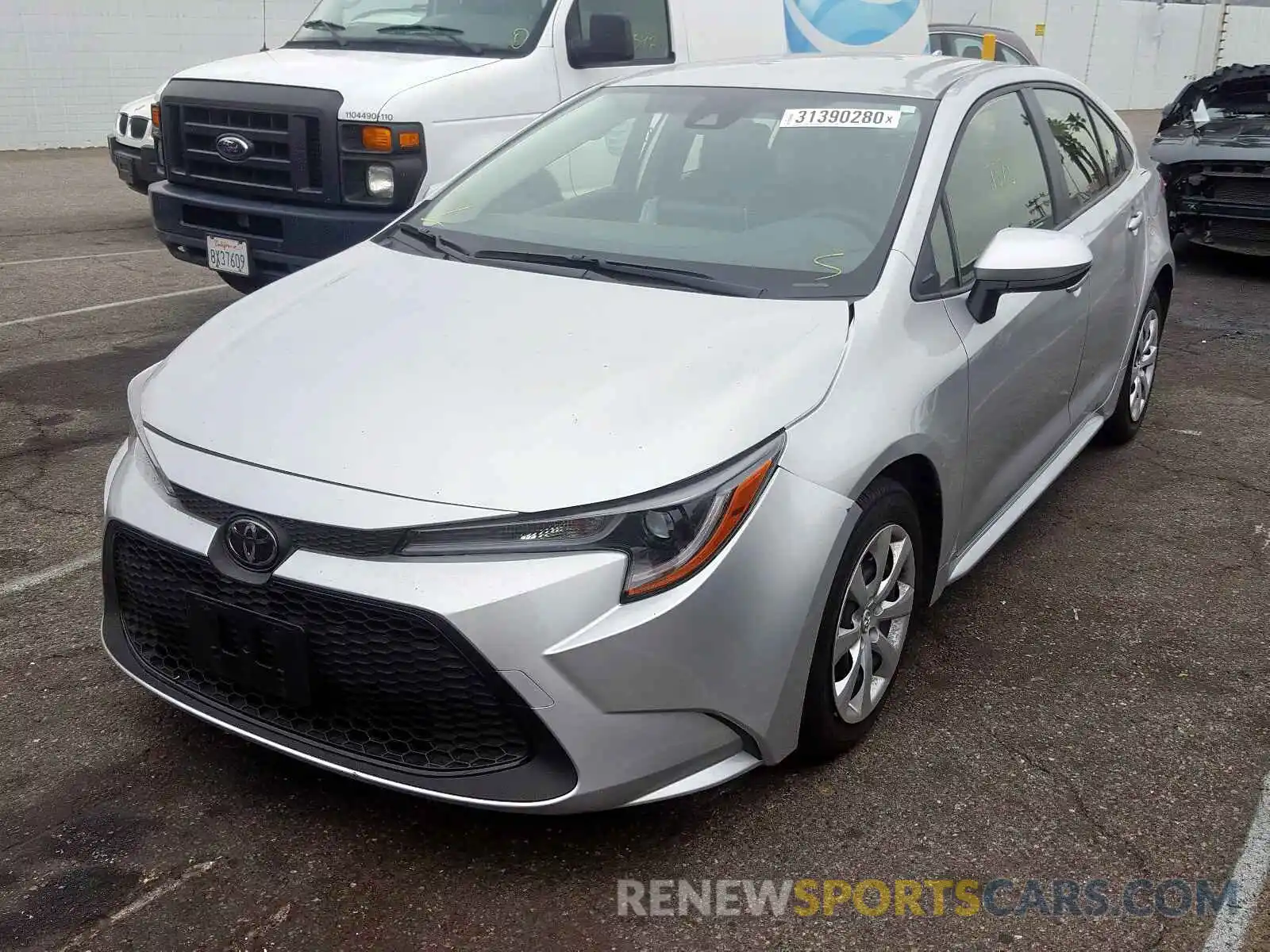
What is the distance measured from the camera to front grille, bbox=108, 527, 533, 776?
Answer: 2.48 m

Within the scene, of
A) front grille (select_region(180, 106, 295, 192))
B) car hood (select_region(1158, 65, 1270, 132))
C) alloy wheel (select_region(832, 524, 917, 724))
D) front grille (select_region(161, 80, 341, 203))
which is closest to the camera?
alloy wheel (select_region(832, 524, 917, 724))

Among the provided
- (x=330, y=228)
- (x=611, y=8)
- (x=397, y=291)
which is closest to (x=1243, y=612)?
(x=397, y=291)

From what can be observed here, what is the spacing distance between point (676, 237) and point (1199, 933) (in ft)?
6.99

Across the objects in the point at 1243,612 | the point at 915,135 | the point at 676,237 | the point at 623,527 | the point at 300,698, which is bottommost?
the point at 1243,612

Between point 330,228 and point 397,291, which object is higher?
point 397,291

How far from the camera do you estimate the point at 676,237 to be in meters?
3.55

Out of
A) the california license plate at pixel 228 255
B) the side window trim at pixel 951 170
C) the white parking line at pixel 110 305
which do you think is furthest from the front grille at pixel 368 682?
the white parking line at pixel 110 305

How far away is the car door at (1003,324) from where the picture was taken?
3.46 meters

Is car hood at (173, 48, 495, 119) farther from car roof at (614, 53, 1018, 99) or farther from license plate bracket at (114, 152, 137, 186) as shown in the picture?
license plate bracket at (114, 152, 137, 186)

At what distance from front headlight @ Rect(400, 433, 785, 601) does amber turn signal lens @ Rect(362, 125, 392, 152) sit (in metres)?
4.08

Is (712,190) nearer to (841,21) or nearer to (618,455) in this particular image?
(618,455)

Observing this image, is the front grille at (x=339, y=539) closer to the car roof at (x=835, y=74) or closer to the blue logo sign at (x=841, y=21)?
the car roof at (x=835, y=74)

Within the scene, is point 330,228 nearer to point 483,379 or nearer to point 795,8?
point 483,379

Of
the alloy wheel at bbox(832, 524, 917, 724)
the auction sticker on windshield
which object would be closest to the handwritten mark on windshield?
the auction sticker on windshield
